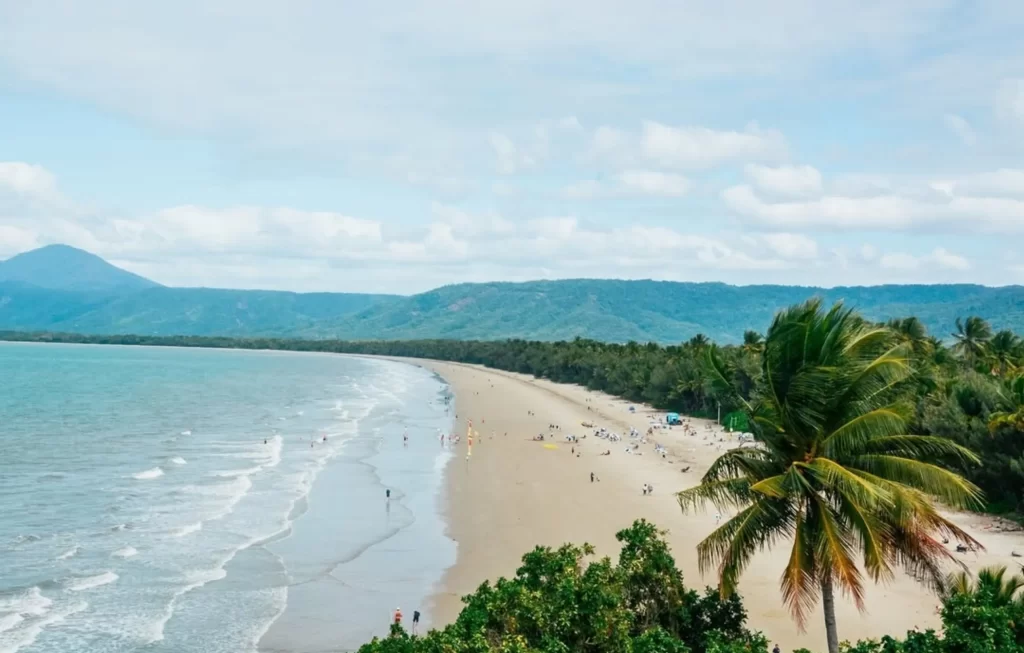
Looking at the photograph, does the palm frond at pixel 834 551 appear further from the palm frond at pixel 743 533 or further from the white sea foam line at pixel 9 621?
the white sea foam line at pixel 9 621

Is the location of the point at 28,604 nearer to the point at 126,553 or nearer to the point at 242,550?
the point at 126,553

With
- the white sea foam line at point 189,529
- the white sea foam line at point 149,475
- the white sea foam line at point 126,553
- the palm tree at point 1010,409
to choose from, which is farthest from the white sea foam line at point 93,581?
the palm tree at point 1010,409

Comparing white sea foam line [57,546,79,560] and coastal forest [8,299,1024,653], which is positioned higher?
coastal forest [8,299,1024,653]

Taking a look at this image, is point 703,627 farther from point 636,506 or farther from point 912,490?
point 636,506

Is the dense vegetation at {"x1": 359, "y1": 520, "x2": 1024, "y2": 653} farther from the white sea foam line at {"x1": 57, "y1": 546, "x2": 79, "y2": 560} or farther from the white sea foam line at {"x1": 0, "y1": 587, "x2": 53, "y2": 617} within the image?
the white sea foam line at {"x1": 57, "y1": 546, "x2": 79, "y2": 560}

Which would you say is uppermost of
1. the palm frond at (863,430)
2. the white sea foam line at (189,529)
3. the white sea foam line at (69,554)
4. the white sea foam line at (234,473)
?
the palm frond at (863,430)

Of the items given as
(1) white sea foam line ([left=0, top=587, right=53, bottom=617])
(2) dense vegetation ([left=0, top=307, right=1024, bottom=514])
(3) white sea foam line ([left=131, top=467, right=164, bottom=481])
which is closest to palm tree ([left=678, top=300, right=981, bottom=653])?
(2) dense vegetation ([left=0, top=307, right=1024, bottom=514])
